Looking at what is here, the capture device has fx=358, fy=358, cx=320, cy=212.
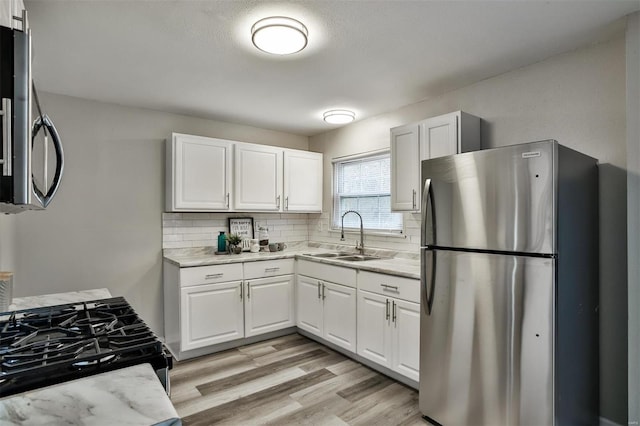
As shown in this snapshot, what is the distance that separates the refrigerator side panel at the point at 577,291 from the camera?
5.90ft

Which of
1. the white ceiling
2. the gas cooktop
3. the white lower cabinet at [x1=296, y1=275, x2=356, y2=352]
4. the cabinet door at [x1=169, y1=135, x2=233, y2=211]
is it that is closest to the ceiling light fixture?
the white ceiling

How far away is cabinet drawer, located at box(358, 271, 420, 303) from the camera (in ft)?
8.71

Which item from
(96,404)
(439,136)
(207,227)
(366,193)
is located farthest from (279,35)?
(207,227)

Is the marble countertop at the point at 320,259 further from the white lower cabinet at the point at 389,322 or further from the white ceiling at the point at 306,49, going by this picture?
the white ceiling at the point at 306,49

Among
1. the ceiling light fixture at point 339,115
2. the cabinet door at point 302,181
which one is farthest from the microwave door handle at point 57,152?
the cabinet door at point 302,181

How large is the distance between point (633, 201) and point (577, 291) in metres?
0.58

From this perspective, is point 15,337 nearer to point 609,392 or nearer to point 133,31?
point 133,31

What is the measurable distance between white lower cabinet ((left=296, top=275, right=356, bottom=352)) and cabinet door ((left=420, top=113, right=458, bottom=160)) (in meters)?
1.38

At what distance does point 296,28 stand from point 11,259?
8.85ft

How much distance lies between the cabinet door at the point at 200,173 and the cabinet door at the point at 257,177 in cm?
12

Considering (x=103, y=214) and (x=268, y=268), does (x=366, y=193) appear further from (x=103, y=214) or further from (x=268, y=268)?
(x=103, y=214)

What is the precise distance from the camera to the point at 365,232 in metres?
3.99

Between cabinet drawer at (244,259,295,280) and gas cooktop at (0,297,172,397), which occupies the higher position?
gas cooktop at (0,297,172,397)

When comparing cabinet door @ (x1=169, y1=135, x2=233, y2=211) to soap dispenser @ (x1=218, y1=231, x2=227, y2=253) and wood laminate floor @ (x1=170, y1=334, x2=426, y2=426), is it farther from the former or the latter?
wood laminate floor @ (x1=170, y1=334, x2=426, y2=426)
